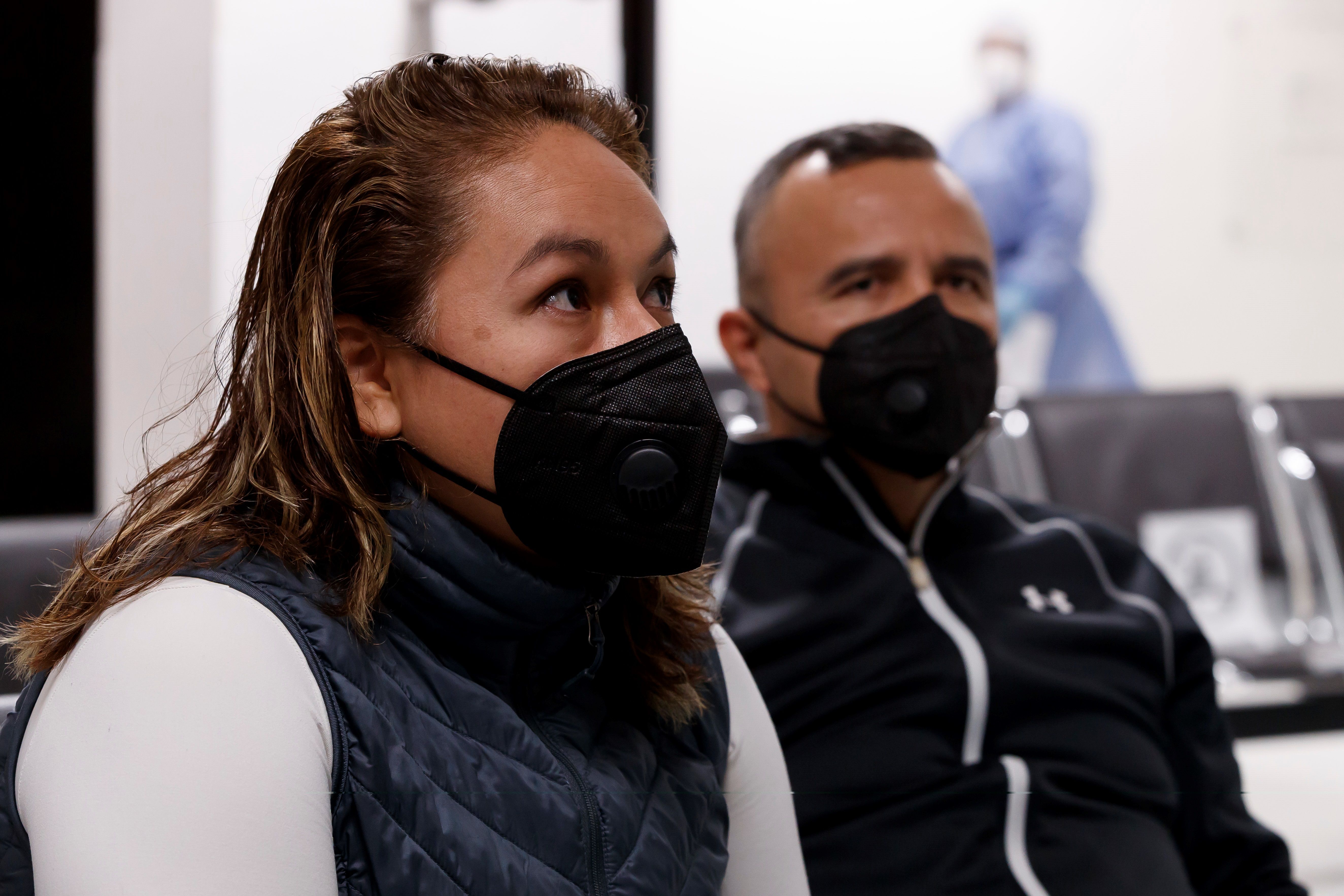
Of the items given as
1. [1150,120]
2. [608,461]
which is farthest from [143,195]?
[1150,120]

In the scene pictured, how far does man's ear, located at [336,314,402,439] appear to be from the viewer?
0.88 metres

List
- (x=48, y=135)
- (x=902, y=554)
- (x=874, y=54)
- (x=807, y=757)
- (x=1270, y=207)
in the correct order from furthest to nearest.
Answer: (x=1270, y=207) < (x=874, y=54) < (x=48, y=135) < (x=902, y=554) < (x=807, y=757)

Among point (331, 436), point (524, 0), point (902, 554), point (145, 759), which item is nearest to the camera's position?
point (145, 759)

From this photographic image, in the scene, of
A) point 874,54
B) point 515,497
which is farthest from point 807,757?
point 874,54

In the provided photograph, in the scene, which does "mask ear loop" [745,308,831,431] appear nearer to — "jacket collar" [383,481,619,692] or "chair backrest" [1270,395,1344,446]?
"jacket collar" [383,481,619,692]

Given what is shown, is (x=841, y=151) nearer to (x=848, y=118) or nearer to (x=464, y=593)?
(x=464, y=593)

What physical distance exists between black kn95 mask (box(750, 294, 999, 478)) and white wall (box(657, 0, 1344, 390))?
2443 mm

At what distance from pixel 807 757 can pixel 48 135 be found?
7.61ft

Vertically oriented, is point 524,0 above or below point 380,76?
above

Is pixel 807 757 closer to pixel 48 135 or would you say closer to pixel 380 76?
pixel 380 76

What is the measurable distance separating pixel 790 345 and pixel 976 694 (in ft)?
1.44

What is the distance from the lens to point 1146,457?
9.26 ft

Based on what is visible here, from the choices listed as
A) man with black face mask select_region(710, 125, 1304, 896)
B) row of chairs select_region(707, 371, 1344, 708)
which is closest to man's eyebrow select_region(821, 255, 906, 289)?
man with black face mask select_region(710, 125, 1304, 896)

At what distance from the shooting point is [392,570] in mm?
852
